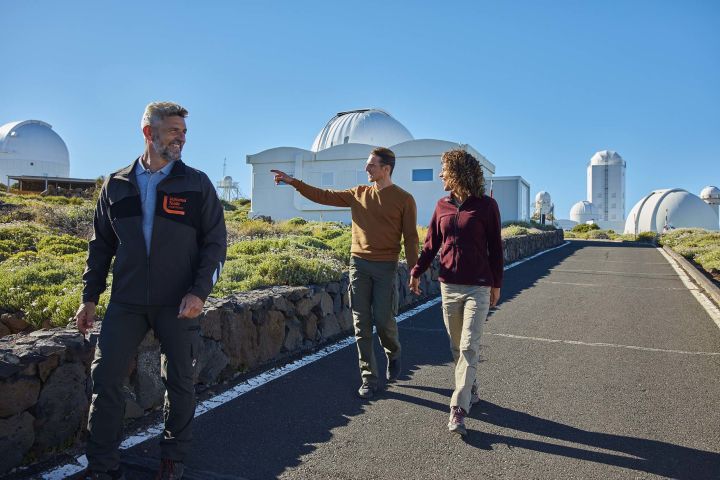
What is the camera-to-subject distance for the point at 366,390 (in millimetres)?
4336

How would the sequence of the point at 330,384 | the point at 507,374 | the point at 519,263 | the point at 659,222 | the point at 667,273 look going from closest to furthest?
the point at 330,384 → the point at 507,374 → the point at 667,273 → the point at 519,263 → the point at 659,222

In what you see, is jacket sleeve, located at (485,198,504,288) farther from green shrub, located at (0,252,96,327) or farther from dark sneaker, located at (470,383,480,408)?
green shrub, located at (0,252,96,327)

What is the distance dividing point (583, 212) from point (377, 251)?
9576 centimetres

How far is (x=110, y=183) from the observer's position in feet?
9.73

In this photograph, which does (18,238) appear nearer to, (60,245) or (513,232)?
(60,245)

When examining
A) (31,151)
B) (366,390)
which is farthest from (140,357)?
(31,151)

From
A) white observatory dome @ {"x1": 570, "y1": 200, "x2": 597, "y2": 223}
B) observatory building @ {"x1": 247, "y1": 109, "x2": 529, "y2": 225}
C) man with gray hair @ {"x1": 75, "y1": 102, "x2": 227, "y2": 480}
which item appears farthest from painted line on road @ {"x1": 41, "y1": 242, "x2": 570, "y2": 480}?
white observatory dome @ {"x1": 570, "y1": 200, "x2": 597, "y2": 223}

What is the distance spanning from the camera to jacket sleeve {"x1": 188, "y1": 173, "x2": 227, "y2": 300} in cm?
291

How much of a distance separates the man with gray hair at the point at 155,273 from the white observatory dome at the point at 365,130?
35267 mm

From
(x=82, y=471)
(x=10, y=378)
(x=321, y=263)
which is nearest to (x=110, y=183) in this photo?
(x=10, y=378)

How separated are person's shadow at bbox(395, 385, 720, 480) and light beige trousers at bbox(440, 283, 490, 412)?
0.30 metres

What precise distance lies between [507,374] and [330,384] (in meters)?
1.58

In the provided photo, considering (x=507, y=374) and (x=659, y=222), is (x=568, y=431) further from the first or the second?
(x=659, y=222)

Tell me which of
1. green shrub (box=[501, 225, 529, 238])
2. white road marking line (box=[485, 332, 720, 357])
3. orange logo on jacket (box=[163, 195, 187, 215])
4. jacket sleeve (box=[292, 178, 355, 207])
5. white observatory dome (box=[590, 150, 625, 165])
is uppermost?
white observatory dome (box=[590, 150, 625, 165])
